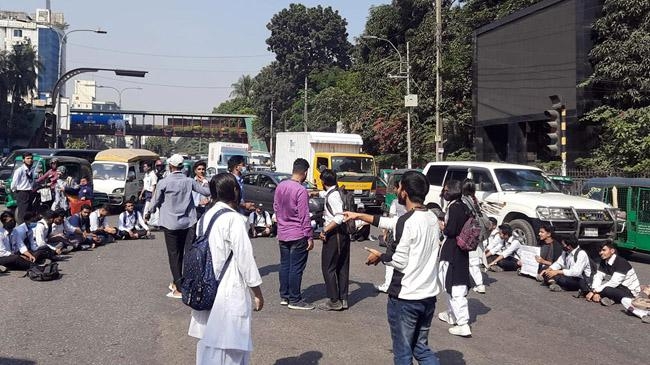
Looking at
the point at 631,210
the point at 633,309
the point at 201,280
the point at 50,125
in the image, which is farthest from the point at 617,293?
the point at 50,125

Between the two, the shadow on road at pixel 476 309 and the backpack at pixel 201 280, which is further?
the shadow on road at pixel 476 309

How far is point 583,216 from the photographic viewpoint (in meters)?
12.3

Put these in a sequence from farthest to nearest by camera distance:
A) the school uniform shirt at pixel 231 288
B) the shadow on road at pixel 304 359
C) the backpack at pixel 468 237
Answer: the backpack at pixel 468 237 < the shadow on road at pixel 304 359 < the school uniform shirt at pixel 231 288

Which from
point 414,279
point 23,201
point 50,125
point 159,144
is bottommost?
point 414,279

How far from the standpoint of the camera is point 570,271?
9.73 m

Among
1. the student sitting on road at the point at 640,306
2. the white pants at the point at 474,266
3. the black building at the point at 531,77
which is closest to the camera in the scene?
the student sitting on road at the point at 640,306

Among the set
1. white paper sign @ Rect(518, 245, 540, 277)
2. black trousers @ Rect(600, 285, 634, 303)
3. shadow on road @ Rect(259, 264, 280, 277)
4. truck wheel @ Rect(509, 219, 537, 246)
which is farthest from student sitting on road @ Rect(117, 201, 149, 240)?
black trousers @ Rect(600, 285, 634, 303)

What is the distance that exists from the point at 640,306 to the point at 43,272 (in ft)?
27.9

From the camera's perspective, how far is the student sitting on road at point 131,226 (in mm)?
Result: 14867

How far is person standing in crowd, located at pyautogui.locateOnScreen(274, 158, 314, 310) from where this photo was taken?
7.90 metres

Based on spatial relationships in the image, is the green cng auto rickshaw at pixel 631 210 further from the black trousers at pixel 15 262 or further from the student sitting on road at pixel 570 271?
the black trousers at pixel 15 262

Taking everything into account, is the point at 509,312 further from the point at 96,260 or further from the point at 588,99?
the point at 588,99

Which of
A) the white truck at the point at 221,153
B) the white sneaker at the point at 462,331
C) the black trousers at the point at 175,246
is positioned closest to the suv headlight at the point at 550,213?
the white sneaker at the point at 462,331

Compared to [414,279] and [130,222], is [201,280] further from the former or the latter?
[130,222]
